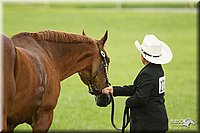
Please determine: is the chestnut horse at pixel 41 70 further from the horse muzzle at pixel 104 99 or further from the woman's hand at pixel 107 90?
the woman's hand at pixel 107 90

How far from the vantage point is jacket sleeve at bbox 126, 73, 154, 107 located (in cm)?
546

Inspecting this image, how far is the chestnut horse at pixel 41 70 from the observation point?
16.1 ft

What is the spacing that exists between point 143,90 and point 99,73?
35.0 inches

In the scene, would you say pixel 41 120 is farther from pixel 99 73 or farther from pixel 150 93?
pixel 150 93

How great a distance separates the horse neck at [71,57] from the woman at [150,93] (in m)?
0.79

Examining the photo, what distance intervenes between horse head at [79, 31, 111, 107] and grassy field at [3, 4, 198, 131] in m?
2.26

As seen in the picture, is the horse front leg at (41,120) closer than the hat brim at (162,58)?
No

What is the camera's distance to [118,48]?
23188 mm

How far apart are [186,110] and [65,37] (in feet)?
15.6

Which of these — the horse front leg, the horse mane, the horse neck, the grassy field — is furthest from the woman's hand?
the grassy field

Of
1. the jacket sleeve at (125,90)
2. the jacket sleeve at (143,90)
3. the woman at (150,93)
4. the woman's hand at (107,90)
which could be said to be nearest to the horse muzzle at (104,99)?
the woman's hand at (107,90)

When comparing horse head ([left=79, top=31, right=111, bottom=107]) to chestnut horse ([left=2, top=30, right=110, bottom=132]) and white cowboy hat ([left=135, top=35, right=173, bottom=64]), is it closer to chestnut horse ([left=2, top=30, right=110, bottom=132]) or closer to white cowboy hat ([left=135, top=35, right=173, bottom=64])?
chestnut horse ([left=2, top=30, right=110, bottom=132])

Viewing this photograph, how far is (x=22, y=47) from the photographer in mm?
5664

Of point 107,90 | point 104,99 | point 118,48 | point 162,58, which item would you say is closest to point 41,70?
point 107,90
